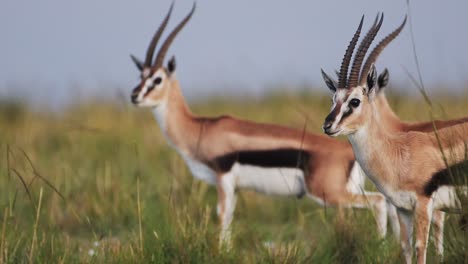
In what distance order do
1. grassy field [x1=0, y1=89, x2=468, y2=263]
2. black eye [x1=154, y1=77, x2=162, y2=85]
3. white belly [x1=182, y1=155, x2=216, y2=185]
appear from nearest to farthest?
grassy field [x1=0, y1=89, x2=468, y2=263] → white belly [x1=182, y1=155, x2=216, y2=185] → black eye [x1=154, y1=77, x2=162, y2=85]

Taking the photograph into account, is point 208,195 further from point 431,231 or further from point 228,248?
point 431,231

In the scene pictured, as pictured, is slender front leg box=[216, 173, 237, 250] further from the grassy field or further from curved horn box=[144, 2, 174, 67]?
curved horn box=[144, 2, 174, 67]

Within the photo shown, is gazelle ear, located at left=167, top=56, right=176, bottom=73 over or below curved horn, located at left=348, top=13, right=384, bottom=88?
below

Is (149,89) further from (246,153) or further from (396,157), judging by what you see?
(396,157)

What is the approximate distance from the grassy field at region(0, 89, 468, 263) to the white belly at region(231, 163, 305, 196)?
1.14 ft

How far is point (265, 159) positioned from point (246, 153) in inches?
10.3

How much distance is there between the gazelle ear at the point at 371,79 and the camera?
552 cm

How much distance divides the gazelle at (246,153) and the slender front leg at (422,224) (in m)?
2.20

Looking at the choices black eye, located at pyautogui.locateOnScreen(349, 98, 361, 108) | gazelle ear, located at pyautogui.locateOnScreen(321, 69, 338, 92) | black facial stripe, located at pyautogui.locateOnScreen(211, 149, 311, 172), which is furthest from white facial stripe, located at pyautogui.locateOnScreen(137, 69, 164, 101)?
black eye, located at pyautogui.locateOnScreen(349, 98, 361, 108)

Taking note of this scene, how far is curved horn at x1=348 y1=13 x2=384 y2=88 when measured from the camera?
5414 mm

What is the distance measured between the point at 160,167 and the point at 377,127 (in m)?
7.07

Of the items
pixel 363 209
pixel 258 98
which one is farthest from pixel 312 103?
pixel 363 209

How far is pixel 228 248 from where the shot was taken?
20.5 ft

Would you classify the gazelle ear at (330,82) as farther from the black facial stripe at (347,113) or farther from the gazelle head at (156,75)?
the gazelle head at (156,75)
